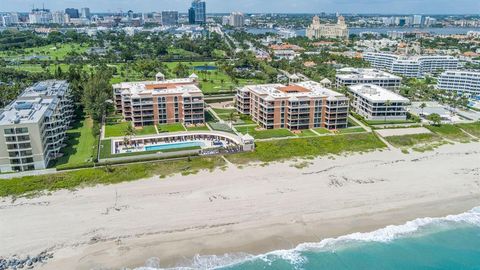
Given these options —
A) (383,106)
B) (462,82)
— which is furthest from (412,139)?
(462,82)

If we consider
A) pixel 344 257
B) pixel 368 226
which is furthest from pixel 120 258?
pixel 368 226

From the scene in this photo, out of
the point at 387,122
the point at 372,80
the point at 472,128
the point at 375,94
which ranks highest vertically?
the point at 372,80

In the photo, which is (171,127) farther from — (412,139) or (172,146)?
(412,139)

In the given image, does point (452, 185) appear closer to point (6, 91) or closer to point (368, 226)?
point (368, 226)

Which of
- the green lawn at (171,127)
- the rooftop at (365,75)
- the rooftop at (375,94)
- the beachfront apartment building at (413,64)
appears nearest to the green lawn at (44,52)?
the green lawn at (171,127)

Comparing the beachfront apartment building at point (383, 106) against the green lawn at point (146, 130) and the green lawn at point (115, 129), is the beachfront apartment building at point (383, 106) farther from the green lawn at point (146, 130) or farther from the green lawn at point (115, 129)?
the green lawn at point (115, 129)
